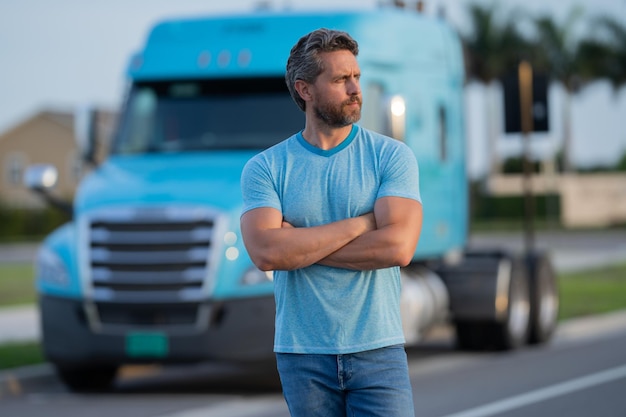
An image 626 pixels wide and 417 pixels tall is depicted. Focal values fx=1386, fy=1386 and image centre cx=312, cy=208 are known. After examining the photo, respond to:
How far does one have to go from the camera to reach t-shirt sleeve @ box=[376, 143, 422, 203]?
184 inches

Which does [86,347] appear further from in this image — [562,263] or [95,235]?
[562,263]

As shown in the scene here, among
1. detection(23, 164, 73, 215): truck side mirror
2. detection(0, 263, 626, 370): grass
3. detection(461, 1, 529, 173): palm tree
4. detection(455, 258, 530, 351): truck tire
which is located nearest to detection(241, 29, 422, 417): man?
detection(23, 164, 73, 215): truck side mirror

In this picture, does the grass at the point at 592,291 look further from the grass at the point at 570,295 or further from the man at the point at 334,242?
the man at the point at 334,242

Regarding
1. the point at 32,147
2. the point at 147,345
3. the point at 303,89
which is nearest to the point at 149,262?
the point at 147,345

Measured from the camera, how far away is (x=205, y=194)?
11.6 metres

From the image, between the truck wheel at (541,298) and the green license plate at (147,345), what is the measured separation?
6425 mm

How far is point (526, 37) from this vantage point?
80.4 meters

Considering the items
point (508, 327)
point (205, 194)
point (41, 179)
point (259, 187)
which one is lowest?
point (508, 327)

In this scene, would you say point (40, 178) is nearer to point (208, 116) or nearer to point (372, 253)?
point (208, 116)

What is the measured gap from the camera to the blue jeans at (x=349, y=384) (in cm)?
455

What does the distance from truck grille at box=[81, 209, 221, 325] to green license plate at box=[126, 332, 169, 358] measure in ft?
0.63

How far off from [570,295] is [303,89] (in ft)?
65.5

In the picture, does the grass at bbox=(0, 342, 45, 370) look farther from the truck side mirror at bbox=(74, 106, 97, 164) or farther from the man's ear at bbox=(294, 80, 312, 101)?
the man's ear at bbox=(294, 80, 312, 101)

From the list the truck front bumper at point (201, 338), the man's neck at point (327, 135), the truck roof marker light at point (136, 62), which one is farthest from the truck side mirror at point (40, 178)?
the man's neck at point (327, 135)
